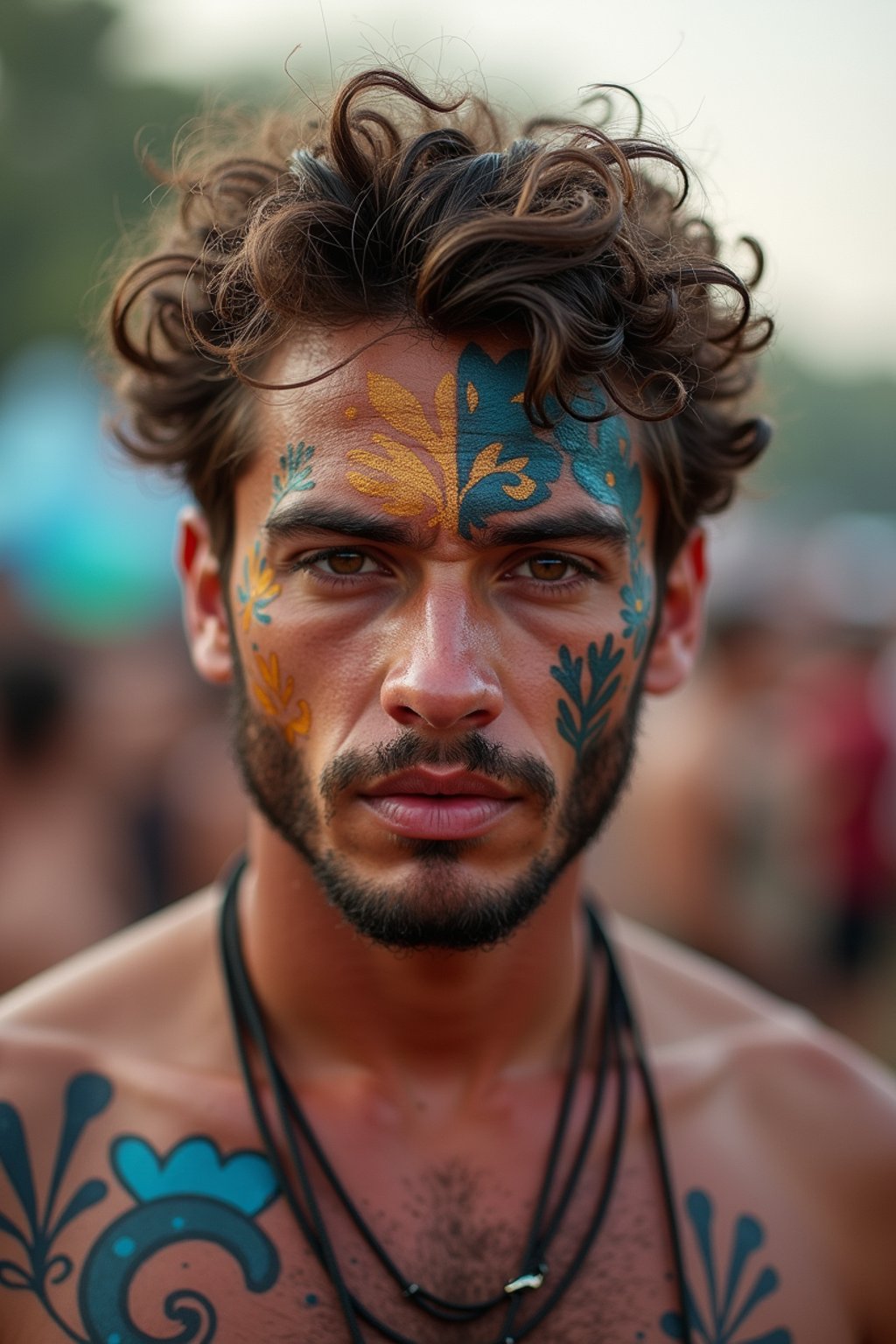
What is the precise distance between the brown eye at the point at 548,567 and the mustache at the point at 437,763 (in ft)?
1.19

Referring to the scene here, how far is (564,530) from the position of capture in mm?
2732

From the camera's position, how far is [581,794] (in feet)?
9.44

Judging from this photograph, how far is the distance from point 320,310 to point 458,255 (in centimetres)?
33

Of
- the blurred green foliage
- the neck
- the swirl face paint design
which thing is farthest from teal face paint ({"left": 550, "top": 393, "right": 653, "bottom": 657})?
the blurred green foliage

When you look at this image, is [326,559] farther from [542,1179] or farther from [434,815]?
[542,1179]

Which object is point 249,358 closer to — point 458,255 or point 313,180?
point 313,180

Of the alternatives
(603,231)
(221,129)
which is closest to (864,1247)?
(603,231)

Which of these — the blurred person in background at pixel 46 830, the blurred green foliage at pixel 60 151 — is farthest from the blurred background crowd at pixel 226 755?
the blurred green foliage at pixel 60 151

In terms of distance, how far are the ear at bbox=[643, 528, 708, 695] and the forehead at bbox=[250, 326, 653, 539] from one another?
64 centimetres

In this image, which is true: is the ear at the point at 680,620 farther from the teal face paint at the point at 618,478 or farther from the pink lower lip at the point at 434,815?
the pink lower lip at the point at 434,815

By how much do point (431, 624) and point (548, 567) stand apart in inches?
A: 12.8

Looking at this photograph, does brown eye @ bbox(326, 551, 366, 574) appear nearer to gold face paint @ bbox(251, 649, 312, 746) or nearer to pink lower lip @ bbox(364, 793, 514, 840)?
gold face paint @ bbox(251, 649, 312, 746)

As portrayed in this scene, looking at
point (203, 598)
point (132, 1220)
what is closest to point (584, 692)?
point (203, 598)

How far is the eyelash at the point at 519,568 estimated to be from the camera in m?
2.73
